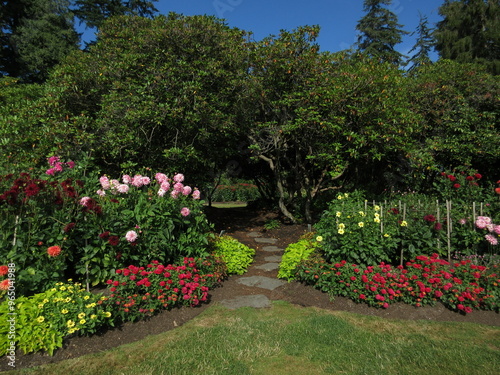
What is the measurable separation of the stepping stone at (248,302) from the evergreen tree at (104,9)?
2236 centimetres

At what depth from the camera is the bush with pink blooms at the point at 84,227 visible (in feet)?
10.7

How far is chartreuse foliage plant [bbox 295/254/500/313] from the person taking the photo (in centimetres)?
364

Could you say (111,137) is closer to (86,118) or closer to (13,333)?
(86,118)

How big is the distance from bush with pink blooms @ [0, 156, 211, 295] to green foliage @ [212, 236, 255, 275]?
72 centimetres

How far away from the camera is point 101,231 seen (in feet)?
12.1

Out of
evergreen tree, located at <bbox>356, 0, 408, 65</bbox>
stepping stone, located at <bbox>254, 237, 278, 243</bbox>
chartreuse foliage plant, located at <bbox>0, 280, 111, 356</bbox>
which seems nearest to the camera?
chartreuse foliage plant, located at <bbox>0, 280, 111, 356</bbox>

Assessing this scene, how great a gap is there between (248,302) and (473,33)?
77.4 feet

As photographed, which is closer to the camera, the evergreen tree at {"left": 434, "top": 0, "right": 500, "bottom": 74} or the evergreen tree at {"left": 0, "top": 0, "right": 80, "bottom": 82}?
the evergreen tree at {"left": 434, "top": 0, "right": 500, "bottom": 74}

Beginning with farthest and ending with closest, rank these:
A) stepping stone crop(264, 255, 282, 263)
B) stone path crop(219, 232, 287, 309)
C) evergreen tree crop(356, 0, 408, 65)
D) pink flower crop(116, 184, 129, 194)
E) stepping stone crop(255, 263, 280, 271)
A: evergreen tree crop(356, 0, 408, 65)
stepping stone crop(264, 255, 282, 263)
stepping stone crop(255, 263, 280, 271)
pink flower crop(116, 184, 129, 194)
stone path crop(219, 232, 287, 309)

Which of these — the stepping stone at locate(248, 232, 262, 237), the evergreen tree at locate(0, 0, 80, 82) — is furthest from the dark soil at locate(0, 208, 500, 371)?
the evergreen tree at locate(0, 0, 80, 82)

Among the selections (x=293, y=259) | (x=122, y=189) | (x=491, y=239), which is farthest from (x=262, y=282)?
(x=491, y=239)

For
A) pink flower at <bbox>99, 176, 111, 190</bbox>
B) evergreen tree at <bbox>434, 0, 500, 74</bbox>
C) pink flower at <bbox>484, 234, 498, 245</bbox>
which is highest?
evergreen tree at <bbox>434, 0, 500, 74</bbox>

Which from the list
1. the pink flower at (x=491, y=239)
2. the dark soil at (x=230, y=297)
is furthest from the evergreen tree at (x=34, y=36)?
the pink flower at (x=491, y=239)

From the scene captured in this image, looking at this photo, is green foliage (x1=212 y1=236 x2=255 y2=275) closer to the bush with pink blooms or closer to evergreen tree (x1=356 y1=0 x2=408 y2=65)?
the bush with pink blooms
